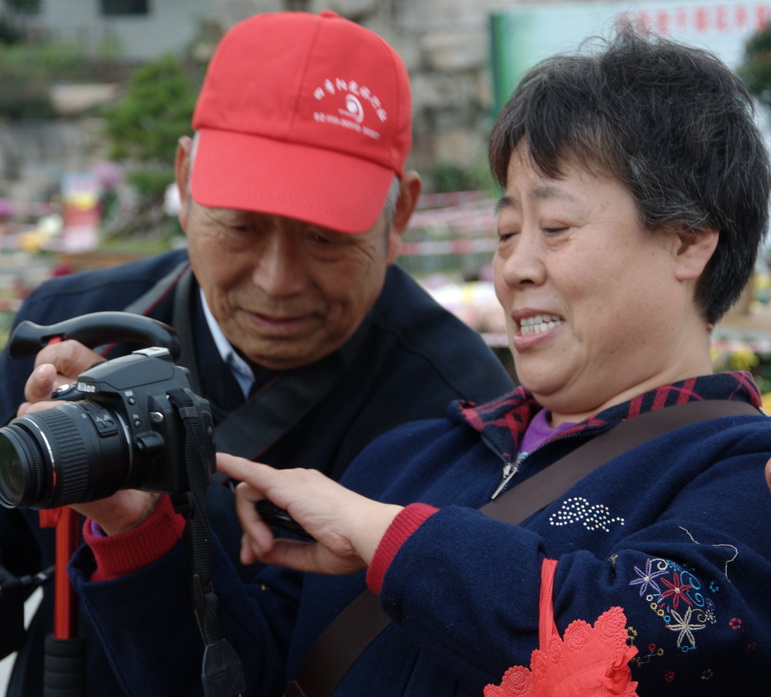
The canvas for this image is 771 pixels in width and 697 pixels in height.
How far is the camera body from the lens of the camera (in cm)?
141

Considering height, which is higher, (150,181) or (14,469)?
(14,469)

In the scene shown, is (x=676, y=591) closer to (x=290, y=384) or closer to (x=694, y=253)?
(x=694, y=253)

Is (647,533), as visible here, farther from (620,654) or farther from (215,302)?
(215,302)

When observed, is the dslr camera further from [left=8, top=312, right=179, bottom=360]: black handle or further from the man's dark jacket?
the man's dark jacket

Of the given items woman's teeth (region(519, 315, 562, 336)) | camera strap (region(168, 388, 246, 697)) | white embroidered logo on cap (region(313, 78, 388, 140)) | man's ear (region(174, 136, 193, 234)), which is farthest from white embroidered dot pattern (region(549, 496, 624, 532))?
man's ear (region(174, 136, 193, 234))

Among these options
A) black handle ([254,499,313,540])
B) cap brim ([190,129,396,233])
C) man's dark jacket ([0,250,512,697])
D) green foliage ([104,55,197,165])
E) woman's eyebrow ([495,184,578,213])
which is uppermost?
woman's eyebrow ([495,184,578,213])

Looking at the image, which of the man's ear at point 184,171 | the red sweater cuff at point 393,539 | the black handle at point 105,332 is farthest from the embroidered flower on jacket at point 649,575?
the man's ear at point 184,171

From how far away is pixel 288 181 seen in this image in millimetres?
2064

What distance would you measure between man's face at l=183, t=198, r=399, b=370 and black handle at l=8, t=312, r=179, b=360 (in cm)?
37

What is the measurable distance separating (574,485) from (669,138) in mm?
542

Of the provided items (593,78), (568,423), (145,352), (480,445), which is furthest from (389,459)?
(593,78)

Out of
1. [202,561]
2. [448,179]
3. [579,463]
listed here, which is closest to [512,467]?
[579,463]

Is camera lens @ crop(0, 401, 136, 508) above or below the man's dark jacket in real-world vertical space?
above

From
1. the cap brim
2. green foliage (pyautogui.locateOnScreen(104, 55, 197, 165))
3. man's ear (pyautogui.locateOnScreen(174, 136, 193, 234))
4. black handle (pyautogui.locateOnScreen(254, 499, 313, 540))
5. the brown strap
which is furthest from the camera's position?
green foliage (pyautogui.locateOnScreen(104, 55, 197, 165))
